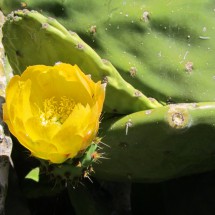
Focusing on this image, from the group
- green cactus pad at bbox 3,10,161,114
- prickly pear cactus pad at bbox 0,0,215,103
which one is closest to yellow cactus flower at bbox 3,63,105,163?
green cactus pad at bbox 3,10,161,114

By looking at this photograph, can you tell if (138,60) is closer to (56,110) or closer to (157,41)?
(157,41)

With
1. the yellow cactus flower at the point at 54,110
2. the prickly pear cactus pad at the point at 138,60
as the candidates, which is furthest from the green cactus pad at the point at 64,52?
the yellow cactus flower at the point at 54,110

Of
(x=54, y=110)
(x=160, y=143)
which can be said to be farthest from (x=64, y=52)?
(x=160, y=143)

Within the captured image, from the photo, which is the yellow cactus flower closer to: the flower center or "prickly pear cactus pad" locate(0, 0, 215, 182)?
the flower center

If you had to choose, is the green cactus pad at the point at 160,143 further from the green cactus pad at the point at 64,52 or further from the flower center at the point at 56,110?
the flower center at the point at 56,110

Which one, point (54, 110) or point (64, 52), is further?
point (64, 52)

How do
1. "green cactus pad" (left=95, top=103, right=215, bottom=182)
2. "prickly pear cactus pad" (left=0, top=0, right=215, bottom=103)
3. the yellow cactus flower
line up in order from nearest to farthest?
the yellow cactus flower → "green cactus pad" (left=95, top=103, right=215, bottom=182) → "prickly pear cactus pad" (left=0, top=0, right=215, bottom=103)

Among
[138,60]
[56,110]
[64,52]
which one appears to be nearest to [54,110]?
[56,110]

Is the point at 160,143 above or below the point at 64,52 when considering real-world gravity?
below

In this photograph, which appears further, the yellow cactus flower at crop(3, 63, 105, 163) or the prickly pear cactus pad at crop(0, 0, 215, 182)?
the prickly pear cactus pad at crop(0, 0, 215, 182)
